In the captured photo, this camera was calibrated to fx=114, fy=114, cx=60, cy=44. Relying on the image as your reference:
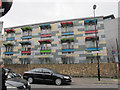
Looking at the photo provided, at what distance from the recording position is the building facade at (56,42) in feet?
84.8

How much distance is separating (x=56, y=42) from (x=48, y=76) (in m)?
17.1

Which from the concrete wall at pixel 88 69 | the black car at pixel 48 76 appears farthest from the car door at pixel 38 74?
the concrete wall at pixel 88 69

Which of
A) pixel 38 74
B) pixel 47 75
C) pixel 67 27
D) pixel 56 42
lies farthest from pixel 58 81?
pixel 67 27

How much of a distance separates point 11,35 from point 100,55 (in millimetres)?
24486

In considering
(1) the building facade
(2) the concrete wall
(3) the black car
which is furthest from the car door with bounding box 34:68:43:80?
(1) the building facade

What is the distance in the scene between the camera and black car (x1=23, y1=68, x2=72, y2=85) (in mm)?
11064

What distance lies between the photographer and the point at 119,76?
16.2m

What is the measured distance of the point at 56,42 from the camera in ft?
92.2

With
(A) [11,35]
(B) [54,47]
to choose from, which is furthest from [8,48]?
(B) [54,47]

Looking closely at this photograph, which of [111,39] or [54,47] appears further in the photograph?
[111,39]

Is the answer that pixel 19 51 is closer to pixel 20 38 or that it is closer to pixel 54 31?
pixel 20 38

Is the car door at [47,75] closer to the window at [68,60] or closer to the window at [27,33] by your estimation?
the window at [68,60]

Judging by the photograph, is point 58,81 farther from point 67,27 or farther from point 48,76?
point 67,27

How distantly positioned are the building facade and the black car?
14.8m
